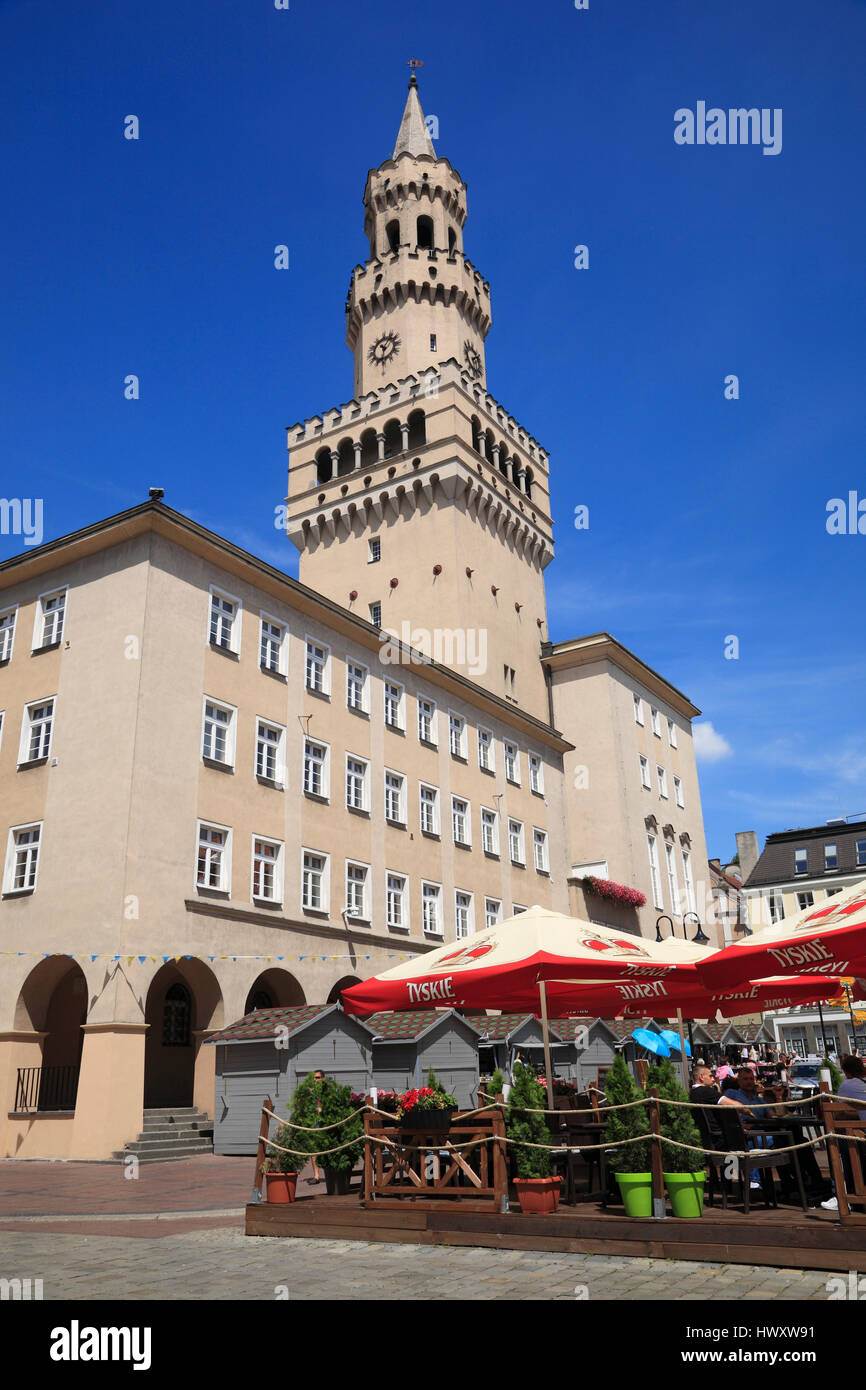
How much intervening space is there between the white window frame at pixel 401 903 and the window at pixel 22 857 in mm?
11466

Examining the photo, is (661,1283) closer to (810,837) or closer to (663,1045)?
(663,1045)

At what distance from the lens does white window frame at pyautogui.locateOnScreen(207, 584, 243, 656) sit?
91.4ft

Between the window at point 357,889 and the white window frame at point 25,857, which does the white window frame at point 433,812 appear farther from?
the white window frame at point 25,857

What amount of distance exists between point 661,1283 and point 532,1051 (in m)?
23.0

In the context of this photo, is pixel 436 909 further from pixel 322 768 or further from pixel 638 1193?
pixel 638 1193

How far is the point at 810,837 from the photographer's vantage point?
7000cm

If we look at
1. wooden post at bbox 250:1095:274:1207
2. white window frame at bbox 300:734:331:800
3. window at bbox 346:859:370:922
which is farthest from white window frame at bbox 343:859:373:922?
wooden post at bbox 250:1095:274:1207

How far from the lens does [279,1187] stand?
1153 cm

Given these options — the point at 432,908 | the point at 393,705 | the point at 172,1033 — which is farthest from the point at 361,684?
the point at 172,1033

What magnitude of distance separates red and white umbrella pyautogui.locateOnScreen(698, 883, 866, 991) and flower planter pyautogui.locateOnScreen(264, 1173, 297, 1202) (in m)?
5.39

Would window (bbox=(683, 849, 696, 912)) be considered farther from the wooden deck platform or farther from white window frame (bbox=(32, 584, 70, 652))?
the wooden deck platform

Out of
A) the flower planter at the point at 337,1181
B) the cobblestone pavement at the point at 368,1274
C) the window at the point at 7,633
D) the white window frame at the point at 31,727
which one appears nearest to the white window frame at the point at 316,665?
the white window frame at the point at 31,727

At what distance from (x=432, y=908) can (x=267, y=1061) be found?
47.5ft
